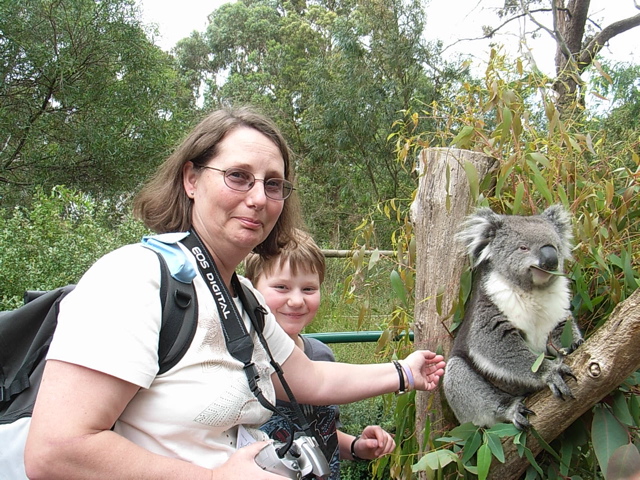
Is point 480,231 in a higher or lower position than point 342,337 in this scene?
higher

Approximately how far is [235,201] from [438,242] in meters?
0.73

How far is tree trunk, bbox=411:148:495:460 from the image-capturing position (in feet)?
5.20

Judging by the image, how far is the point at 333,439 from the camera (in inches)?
67.4

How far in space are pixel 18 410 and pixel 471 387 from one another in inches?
47.1

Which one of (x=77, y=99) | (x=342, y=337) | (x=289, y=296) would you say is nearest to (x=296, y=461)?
(x=289, y=296)

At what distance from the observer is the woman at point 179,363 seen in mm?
833

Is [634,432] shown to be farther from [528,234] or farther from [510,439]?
[528,234]

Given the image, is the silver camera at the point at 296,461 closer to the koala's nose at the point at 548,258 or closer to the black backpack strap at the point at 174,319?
the black backpack strap at the point at 174,319

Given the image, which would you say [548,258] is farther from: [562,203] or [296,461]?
[296,461]

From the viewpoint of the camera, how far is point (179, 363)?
3.14 feet

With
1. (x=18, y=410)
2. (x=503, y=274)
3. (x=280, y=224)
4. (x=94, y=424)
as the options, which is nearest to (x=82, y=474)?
(x=94, y=424)

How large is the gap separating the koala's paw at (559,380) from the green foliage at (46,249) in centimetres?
269

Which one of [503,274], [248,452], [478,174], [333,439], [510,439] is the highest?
[478,174]

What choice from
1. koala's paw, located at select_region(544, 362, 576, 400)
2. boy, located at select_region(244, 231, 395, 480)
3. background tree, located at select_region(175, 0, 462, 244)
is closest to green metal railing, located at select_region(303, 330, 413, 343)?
boy, located at select_region(244, 231, 395, 480)
